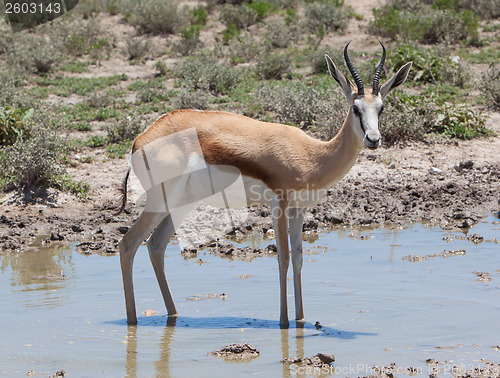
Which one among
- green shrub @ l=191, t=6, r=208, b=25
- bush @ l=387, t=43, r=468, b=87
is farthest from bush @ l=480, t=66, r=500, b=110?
green shrub @ l=191, t=6, r=208, b=25

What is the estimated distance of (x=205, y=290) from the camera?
789 centimetres

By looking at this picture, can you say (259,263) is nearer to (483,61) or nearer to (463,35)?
(483,61)

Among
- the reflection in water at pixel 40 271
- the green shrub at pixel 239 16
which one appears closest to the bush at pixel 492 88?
the reflection in water at pixel 40 271

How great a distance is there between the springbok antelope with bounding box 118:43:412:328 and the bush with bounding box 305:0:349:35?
550 inches

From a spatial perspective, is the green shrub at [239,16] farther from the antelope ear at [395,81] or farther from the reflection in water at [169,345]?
the reflection in water at [169,345]

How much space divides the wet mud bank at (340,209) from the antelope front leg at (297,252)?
7.29 ft

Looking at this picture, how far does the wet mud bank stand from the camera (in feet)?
32.3

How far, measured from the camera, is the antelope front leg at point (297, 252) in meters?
6.82

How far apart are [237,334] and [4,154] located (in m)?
5.76

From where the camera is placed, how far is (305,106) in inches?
510

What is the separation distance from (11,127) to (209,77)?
4.41 meters

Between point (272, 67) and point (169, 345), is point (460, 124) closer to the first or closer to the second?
point (272, 67)

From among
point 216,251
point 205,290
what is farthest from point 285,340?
point 216,251

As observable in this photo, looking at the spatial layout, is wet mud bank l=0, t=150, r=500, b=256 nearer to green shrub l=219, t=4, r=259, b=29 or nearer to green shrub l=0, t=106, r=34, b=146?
green shrub l=0, t=106, r=34, b=146
